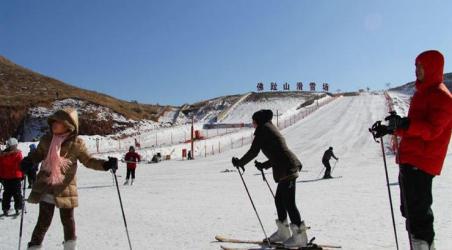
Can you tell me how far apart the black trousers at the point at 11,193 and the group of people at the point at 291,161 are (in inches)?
216

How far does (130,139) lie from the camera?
41.0m

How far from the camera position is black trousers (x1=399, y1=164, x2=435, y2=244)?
14.1 ft

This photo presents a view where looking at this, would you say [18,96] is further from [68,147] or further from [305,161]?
[68,147]

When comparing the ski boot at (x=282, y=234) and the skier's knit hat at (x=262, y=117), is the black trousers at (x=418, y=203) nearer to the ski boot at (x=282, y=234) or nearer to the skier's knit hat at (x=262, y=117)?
the ski boot at (x=282, y=234)

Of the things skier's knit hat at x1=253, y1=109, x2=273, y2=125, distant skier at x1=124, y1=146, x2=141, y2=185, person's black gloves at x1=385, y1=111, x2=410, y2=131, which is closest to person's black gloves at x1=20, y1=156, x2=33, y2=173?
skier's knit hat at x1=253, y1=109, x2=273, y2=125

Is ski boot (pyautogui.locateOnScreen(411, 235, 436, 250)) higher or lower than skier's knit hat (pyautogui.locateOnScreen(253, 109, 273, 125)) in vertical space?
lower

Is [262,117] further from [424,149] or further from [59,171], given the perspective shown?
[59,171]

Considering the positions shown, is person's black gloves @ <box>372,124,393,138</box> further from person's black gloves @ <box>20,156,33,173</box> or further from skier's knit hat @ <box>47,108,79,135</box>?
person's black gloves @ <box>20,156,33,173</box>

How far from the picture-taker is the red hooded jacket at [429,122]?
4.11 m

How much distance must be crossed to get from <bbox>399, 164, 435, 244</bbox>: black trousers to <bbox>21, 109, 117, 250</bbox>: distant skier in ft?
10.5

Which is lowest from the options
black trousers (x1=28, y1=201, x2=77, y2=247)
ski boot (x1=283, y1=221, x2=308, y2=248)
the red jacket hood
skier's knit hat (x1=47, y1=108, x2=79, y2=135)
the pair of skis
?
the pair of skis

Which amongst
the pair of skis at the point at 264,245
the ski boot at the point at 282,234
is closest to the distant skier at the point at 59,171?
the pair of skis at the point at 264,245

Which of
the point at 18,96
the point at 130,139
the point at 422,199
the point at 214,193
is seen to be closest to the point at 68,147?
the point at 422,199

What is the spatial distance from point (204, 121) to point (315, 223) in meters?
52.9
